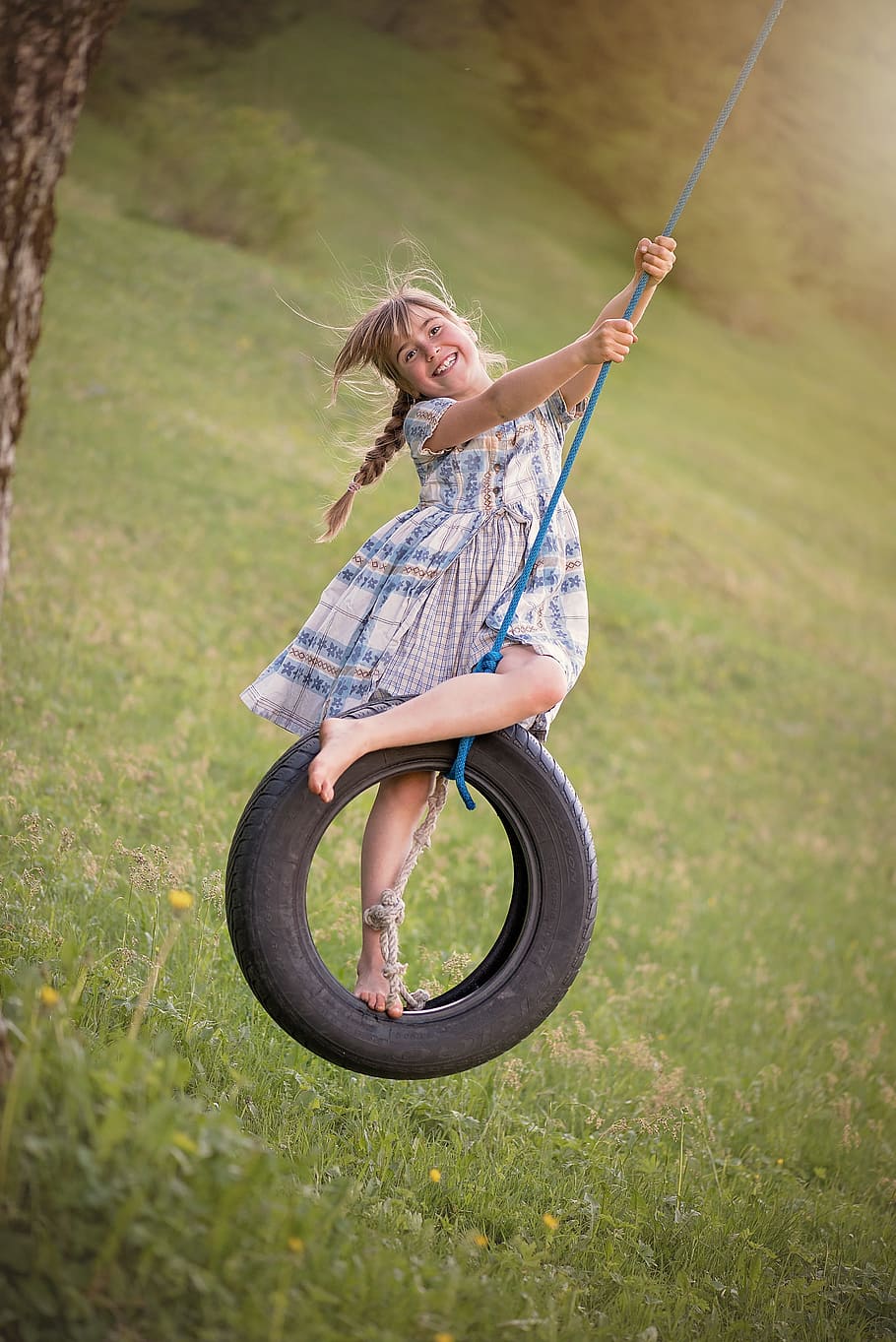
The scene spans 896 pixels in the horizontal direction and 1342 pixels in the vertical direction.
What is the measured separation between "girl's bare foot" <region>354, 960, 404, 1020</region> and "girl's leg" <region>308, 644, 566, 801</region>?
0.57m

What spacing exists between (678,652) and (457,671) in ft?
28.1

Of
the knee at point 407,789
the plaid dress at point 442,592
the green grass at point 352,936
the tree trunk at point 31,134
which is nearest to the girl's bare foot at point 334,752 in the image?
the plaid dress at point 442,592

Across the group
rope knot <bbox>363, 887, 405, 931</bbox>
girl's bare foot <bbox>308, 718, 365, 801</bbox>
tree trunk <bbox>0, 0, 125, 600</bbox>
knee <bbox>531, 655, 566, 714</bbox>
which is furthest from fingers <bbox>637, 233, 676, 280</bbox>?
tree trunk <bbox>0, 0, 125, 600</bbox>

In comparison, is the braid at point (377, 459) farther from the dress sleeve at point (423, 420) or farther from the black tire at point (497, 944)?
the black tire at point (497, 944)

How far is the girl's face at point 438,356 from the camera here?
3391mm

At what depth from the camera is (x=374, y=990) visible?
3.05 m

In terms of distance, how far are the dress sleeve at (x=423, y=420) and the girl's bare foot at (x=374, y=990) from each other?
143 cm

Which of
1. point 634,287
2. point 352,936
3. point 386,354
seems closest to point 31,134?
point 386,354

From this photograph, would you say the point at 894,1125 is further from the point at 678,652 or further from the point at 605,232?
the point at 605,232

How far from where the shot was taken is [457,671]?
3172 millimetres

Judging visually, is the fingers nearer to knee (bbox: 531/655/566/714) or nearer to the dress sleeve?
the dress sleeve

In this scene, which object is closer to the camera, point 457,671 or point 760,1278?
point 457,671

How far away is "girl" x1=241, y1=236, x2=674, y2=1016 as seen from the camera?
3008 millimetres

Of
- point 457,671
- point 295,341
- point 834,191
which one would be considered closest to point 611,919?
Answer: point 457,671
